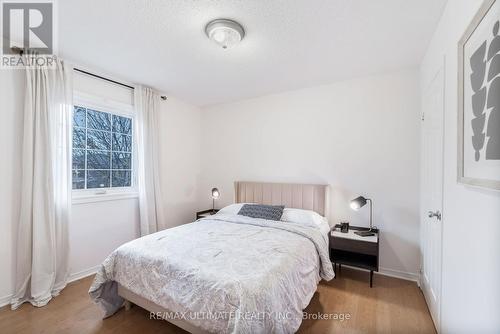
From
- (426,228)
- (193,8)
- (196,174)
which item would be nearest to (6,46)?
(193,8)

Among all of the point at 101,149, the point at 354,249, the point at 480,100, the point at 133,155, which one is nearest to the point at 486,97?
the point at 480,100

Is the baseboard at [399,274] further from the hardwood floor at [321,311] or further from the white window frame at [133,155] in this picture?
the white window frame at [133,155]

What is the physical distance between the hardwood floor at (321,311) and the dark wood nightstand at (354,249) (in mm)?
247

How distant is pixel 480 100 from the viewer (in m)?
1.08

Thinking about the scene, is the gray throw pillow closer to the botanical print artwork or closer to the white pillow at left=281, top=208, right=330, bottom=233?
the white pillow at left=281, top=208, right=330, bottom=233

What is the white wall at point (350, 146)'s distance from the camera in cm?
268

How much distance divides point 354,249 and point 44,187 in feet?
11.0

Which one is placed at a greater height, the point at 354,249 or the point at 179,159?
the point at 179,159

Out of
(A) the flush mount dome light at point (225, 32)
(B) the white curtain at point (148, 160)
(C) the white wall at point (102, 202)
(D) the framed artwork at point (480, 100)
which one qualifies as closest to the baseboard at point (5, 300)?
(C) the white wall at point (102, 202)

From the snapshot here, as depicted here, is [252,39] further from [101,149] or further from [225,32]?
[101,149]

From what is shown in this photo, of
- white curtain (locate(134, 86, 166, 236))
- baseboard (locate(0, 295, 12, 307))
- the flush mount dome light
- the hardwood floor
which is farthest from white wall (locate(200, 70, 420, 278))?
baseboard (locate(0, 295, 12, 307))

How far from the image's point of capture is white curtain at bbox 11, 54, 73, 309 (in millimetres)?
2252

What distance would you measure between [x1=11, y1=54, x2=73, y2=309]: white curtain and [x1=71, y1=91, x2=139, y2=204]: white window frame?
0.21 meters

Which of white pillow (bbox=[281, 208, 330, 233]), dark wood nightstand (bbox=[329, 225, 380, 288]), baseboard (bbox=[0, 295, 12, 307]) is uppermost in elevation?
white pillow (bbox=[281, 208, 330, 233])
